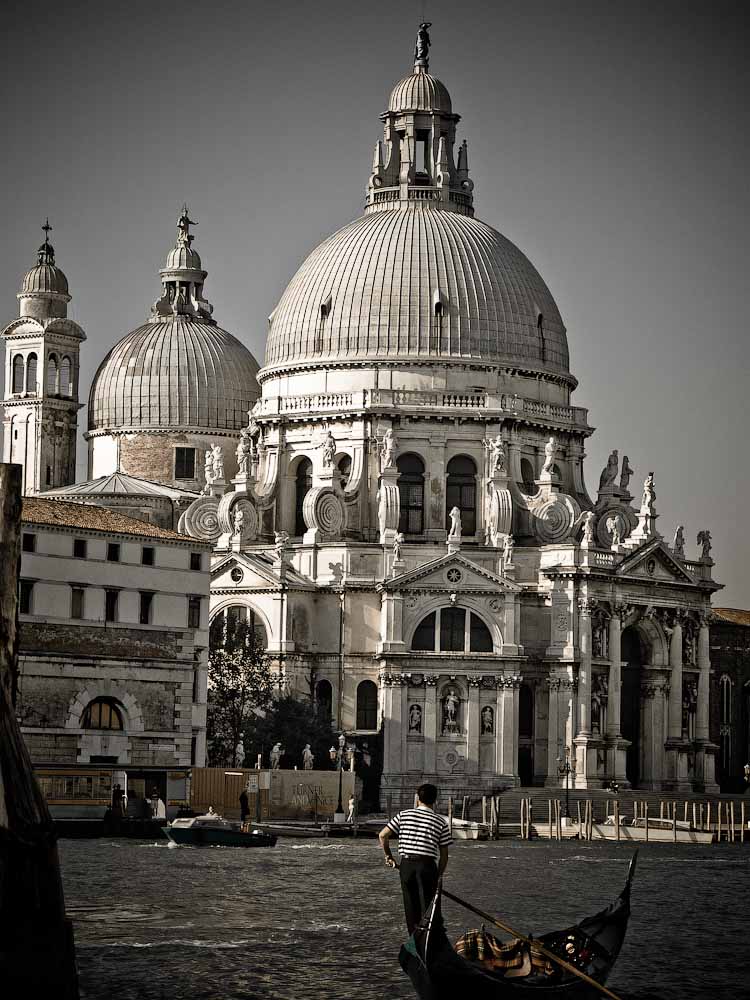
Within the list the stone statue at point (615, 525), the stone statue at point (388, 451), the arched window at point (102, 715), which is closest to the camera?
the arched window at point (102, 715)

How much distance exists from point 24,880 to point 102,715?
121 ft

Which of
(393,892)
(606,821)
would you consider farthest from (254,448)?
(393,892)

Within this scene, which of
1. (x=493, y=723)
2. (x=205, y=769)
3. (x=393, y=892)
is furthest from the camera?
(x=493, y=723)

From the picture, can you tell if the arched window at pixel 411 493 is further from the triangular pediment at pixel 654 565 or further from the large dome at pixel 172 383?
the large dome at pixel 172 383

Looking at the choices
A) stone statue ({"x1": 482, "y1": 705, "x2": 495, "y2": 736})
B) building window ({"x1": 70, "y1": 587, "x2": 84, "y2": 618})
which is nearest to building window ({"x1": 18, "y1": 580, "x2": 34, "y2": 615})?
building window ({"x1": 70, "y1": 587, "x2": 84, "y2": 618})

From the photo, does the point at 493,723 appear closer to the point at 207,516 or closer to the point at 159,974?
the point at 207,516

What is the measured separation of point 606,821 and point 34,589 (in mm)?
24002

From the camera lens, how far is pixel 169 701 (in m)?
61.8

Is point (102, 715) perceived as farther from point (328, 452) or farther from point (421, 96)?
point (421, 96)

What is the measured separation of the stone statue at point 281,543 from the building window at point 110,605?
72.0 feet

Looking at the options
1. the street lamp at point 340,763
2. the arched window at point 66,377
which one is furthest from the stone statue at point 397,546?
the arched window at point 66,377

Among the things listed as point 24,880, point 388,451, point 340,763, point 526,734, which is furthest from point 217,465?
point 24,880

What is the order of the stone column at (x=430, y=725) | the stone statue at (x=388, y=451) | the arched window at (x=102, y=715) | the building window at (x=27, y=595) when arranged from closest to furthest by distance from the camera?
the building window at (x=27, y=595) < the arched window at (x=102, y=715) < the stone column at (x=430, y=725) < the stone statue at (x=388, y=451)

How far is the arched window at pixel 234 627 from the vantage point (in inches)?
3162
